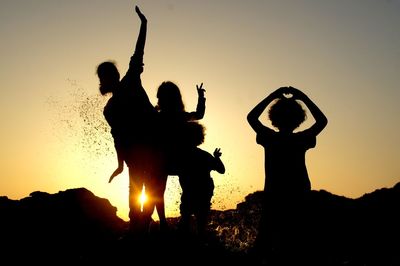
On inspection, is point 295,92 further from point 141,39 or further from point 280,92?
point 141,39

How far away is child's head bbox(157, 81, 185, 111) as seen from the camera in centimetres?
861

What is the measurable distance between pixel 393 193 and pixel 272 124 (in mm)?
12251

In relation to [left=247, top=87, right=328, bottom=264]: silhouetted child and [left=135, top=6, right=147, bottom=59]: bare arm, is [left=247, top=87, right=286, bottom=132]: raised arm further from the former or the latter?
[left=135, top=6, right=147, bottom=59]: bare arm

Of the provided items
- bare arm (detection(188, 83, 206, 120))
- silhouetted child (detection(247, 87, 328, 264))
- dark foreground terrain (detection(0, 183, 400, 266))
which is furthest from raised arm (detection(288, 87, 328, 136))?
bare arm (detection(188, 83, 206, 120))

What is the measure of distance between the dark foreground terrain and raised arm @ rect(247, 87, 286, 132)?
3.78 ft

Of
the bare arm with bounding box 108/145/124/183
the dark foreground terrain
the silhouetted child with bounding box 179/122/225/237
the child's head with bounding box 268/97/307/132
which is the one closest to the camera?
the child's head with bounding box 268/97/307/132

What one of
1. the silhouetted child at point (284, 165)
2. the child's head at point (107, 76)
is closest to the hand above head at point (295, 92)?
the silhouetted child at point (284, 165)

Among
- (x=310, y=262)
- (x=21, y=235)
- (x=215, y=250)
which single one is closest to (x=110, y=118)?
(x=215, y=250)

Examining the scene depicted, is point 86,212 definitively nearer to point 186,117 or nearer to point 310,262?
point 186,117

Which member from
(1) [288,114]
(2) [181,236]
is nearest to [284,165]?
(1) [288,114]

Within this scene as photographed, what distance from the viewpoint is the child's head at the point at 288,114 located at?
5680mm

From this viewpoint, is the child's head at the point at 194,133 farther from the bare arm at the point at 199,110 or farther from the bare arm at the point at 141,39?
the bare arm at the point at 141,39

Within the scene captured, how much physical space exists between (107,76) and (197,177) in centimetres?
245

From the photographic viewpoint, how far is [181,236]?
898 cm
